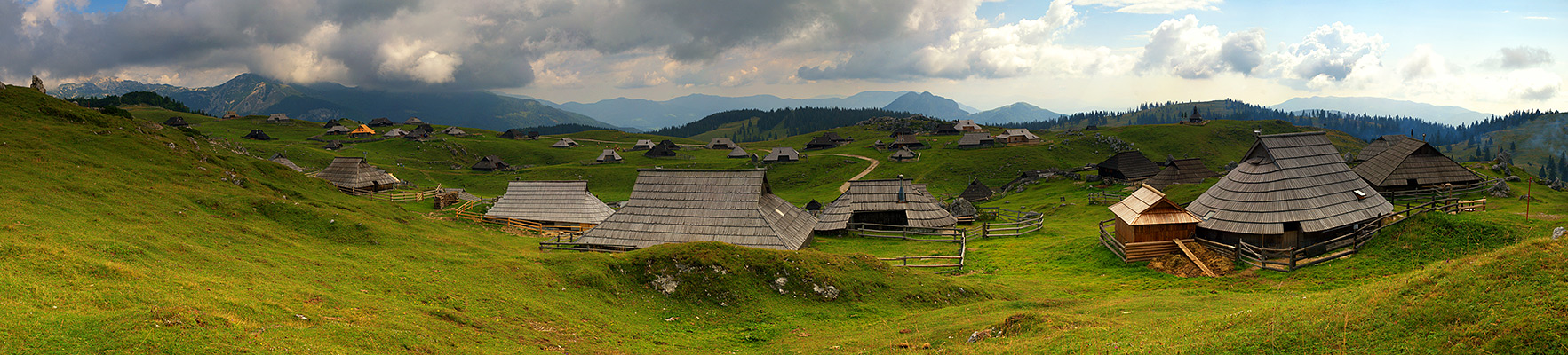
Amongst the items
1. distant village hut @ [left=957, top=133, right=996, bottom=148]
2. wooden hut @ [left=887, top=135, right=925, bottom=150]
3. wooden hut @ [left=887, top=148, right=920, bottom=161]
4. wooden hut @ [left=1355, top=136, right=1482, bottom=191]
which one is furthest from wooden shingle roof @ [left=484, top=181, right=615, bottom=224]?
wooden hut @ [left=887, top=135, right=925, bottom=150]

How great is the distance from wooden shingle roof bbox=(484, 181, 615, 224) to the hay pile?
125 ft

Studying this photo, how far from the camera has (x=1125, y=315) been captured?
1714 centimetres

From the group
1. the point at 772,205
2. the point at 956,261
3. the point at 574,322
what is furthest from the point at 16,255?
the point at 956,261

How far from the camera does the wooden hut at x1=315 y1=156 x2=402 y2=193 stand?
63.2 m

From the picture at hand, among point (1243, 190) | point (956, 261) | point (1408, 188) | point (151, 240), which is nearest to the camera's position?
point (151, 240)

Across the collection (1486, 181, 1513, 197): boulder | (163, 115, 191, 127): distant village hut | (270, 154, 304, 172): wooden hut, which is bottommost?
(1486, 181, 1513, 197): boulder

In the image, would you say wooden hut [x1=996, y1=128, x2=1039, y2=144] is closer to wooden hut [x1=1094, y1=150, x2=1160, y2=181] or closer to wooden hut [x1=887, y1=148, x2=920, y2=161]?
wooden hut [x1=887, y1=148, x2=920, y2=161]

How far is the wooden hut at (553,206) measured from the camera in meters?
50.2

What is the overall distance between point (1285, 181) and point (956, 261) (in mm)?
14883

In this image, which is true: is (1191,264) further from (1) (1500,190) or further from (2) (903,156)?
(2) (903,156)

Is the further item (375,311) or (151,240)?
(151,240)

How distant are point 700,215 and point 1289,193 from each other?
27.8m

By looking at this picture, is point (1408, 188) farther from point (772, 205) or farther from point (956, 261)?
point (772, 205)

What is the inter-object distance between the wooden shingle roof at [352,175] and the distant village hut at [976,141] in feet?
308
